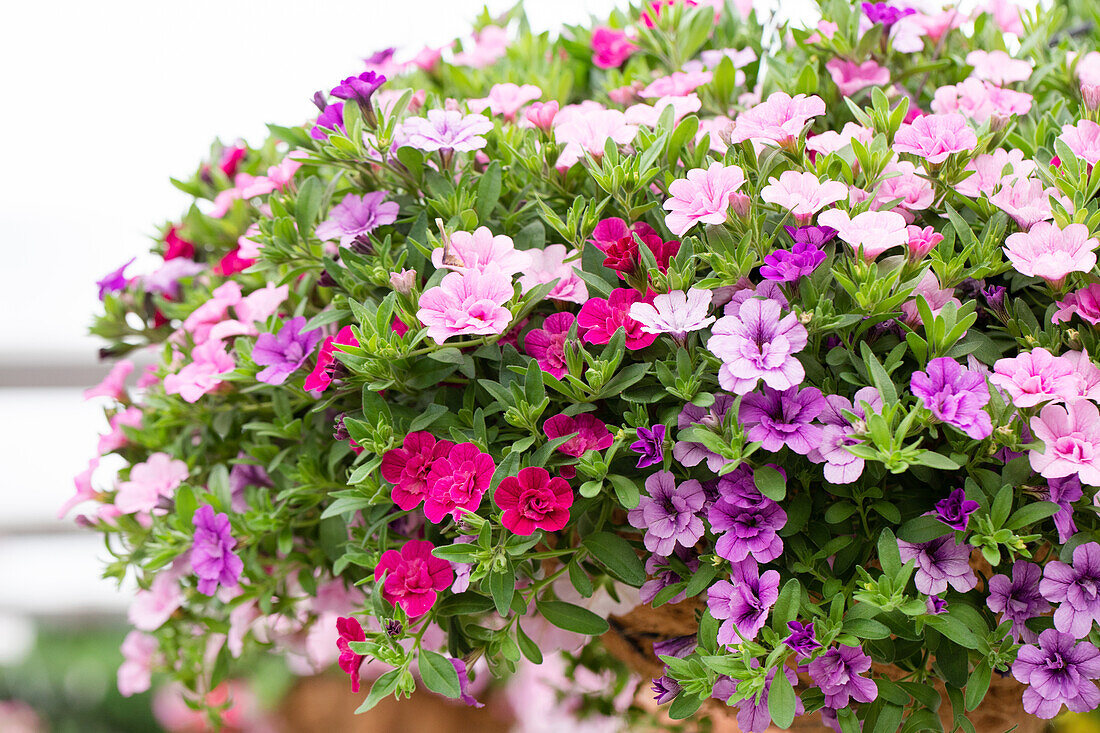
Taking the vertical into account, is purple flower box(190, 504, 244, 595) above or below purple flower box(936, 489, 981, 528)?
below

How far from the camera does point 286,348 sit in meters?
0.69

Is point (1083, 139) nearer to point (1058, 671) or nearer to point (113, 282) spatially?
point (1058, 671)

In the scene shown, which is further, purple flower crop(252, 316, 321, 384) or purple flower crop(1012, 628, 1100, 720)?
purple flower crop(252, 316, 321, 384)

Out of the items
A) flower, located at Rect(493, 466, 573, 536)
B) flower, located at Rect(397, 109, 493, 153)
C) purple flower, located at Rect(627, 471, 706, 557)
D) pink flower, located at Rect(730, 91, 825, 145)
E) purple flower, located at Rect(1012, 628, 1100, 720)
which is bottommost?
purple flower, located at Rect(1012, 628, 1100, 720)

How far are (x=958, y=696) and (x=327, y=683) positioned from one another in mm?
1639

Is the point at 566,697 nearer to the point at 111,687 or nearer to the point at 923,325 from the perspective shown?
the point at 923,325

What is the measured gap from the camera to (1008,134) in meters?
0.68

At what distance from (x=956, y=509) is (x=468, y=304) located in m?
0.32

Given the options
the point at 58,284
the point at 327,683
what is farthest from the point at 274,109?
the point at 327,683

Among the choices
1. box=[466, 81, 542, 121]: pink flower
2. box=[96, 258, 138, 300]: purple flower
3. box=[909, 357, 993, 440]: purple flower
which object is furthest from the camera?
box=[96, 258, 138, 300]: purple flower

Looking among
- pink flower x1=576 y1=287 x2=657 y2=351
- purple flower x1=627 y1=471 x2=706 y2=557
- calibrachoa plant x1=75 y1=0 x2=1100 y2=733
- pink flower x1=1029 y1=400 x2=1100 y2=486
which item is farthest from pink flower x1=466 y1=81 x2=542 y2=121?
pink flower x1=1029 y1=400 x2=1100 y2=486

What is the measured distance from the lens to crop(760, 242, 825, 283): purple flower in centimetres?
55

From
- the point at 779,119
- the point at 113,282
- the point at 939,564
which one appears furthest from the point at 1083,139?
the point at 113,282

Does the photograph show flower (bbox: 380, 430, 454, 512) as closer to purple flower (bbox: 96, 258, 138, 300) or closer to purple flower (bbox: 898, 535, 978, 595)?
purple flower (bbox: 898, 535, 978, 595)
